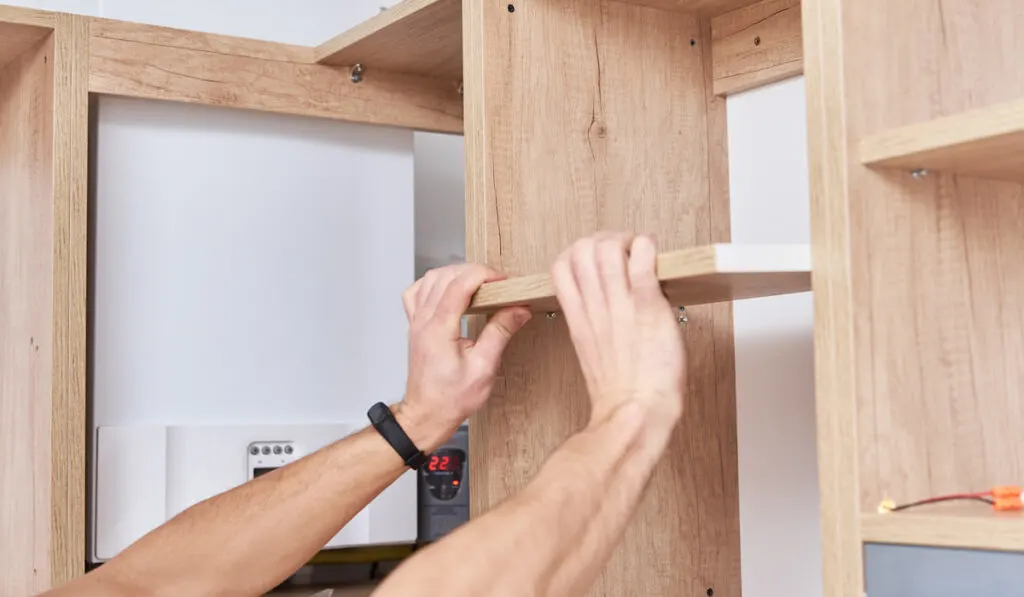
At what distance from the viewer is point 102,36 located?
5.54 ft

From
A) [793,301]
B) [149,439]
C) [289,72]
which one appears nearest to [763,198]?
[793,301]

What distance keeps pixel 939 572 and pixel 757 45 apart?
2.52 feet

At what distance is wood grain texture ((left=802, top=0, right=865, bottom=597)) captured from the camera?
0.94m

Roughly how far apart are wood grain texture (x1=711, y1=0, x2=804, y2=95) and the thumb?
416mm

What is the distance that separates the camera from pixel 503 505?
982mm

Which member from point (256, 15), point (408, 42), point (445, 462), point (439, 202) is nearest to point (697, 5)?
point (408, 42)

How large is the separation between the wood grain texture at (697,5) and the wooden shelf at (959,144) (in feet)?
1.75

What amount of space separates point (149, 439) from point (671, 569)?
742 mm

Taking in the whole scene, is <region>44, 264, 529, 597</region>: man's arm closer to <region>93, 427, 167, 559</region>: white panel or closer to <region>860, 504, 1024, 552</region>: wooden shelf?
<region>93, 427, 167, 559</region>: white panel

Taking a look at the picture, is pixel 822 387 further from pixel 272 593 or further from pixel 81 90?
pixel 272 593

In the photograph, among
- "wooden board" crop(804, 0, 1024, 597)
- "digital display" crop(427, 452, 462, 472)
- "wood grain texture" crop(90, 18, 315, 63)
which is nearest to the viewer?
"wooden board" crop(804, 0, 1024, 597)

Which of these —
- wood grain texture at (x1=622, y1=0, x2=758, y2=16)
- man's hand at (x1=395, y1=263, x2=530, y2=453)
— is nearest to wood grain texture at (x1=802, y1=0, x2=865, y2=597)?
man's hand at (x1=395, y1=263, x2=530, y2=453)

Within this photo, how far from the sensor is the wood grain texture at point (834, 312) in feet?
3.10

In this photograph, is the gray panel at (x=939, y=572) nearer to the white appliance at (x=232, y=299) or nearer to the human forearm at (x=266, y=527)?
the human forearm at (x=266, y=527)
